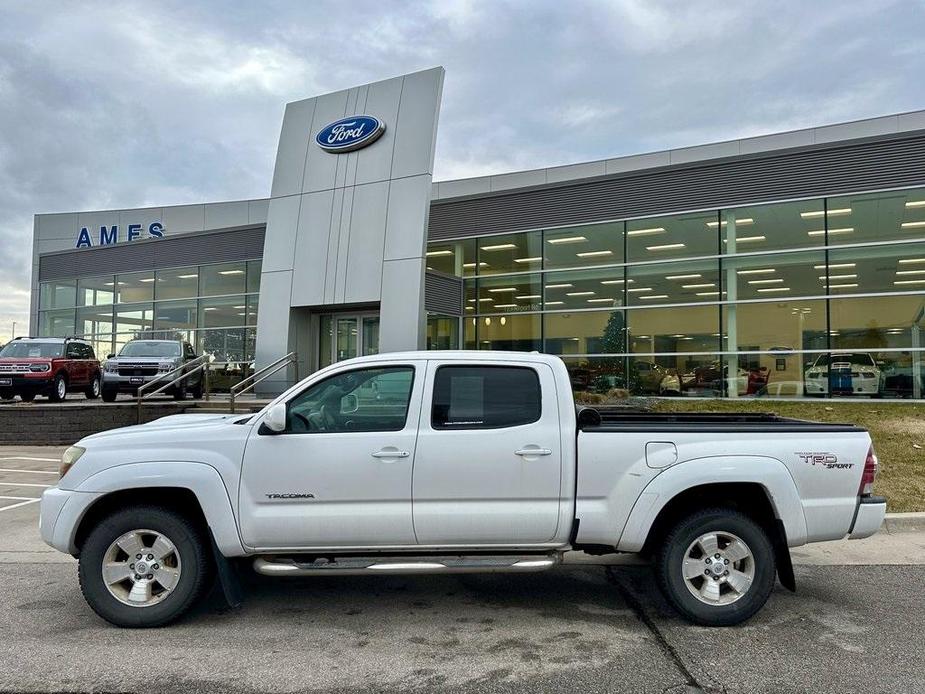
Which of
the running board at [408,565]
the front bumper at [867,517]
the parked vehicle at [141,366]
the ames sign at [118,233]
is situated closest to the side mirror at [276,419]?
the running board at [408,565]

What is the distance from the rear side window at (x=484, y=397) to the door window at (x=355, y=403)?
0.82 feet

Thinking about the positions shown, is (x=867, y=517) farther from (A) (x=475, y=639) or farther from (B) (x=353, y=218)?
(B) (x=353, y=218)

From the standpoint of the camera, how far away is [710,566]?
15.7 feet

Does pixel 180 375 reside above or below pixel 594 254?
below

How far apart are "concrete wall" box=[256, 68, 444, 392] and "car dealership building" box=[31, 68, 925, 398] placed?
0.15 feet

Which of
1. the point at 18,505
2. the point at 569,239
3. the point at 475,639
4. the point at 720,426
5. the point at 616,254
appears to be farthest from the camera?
the point at 569,239

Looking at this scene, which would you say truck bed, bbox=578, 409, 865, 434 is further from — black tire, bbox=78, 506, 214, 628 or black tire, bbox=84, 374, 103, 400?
black tire, bbox=84, 374, 103, 400

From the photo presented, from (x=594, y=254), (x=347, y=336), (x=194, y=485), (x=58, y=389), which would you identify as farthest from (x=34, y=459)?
(x=594, y=254)

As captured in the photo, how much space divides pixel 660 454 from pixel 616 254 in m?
15.8

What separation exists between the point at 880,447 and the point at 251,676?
10476 mm

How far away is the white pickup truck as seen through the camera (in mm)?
4699

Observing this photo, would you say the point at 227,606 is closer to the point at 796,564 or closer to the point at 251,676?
the point at 251,676

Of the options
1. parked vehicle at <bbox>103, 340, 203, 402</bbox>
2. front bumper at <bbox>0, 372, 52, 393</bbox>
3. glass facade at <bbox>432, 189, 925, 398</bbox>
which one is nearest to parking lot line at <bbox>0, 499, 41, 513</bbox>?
parked vehicle at <bbox>103, 340, 203, 402</bbox>

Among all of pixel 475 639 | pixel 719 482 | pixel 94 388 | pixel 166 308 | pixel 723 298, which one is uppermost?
pixel 166 308
